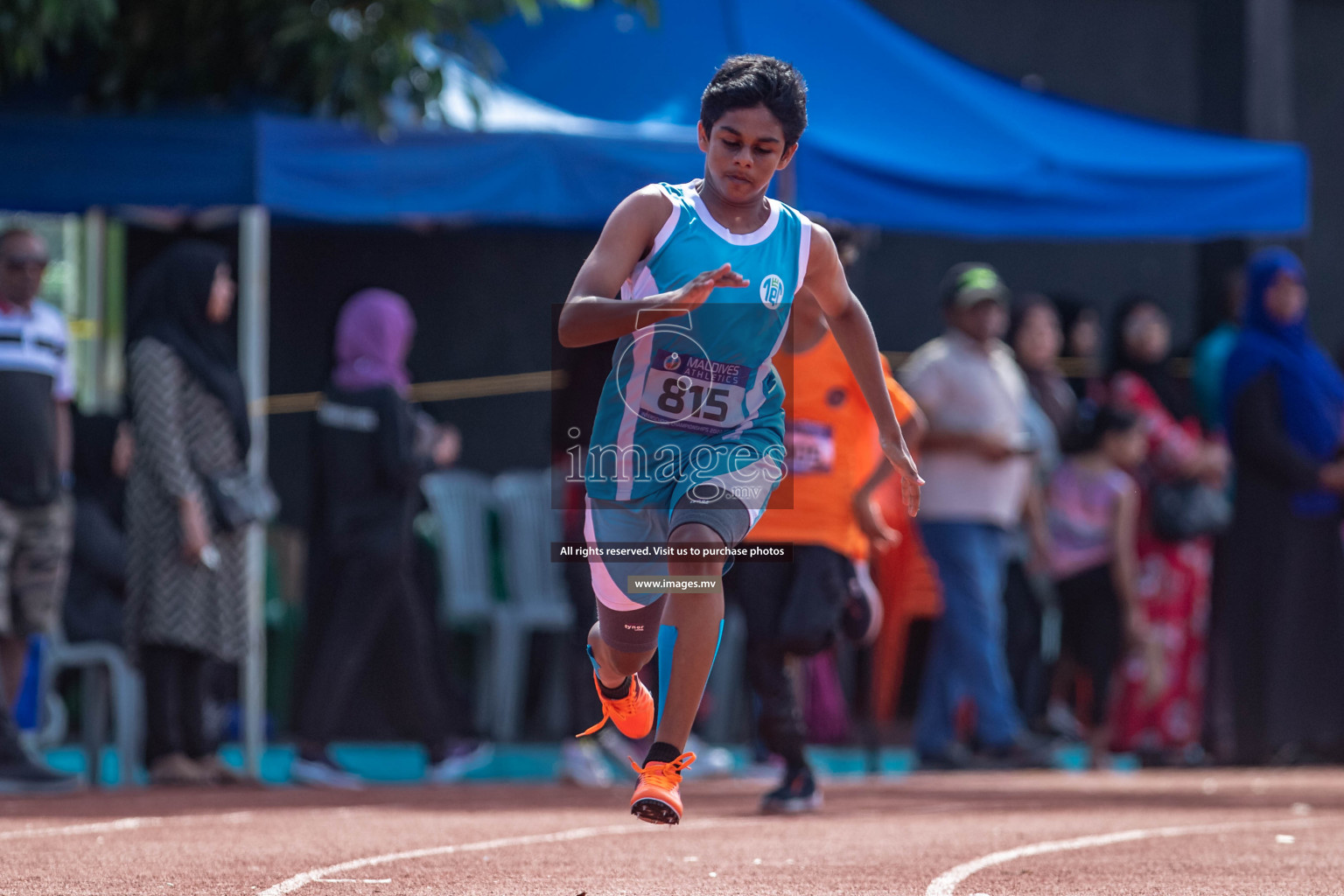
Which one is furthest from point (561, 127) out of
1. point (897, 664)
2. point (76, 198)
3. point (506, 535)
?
point (897, 664)

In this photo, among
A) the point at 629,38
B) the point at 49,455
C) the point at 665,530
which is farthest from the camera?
the point at 629,38

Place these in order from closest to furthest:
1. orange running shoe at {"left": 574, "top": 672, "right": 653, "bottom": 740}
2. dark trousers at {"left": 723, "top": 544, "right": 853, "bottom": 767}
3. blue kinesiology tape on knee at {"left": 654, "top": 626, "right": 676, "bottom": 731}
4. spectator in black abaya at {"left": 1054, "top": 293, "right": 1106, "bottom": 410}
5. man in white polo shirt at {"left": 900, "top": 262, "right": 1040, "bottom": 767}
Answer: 1. orange running shoe at {"left": 574, "top": 672, "right": 653, "bottom": 740}
2. blue kinesiology tape on knee at {"left": 654, "top": 626, "right": 676, "bottom": 731}
3. dark trousers at {"left": 723, "top": 544, "right": 853, "bottom": 767}
4. man in white polo shirt at {"left": 900, "top": 262, "right": 1040, "bottom": 767}
5. spectator in black abaya at {"left": 1054, "top": 293, "right": 1106, "bottom": 410}

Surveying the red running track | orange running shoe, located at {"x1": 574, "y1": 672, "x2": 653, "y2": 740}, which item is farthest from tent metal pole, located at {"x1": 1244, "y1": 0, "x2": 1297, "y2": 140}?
orange running shoe, located at {"x1": 574, "y1": 672, "x2": 653, "y2": 740}

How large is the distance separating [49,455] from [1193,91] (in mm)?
9443

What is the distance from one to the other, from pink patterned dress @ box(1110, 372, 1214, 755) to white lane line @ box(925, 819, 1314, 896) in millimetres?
3238

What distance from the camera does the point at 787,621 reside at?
7.48 m

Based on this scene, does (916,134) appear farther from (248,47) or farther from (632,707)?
(632,707)

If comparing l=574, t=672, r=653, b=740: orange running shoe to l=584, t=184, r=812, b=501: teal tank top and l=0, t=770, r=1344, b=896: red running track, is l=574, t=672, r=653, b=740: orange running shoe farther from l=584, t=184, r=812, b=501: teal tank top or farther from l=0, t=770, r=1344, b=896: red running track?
l=584, t=184, r=812, b=501: teal tank top

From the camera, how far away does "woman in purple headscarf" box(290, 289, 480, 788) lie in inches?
362

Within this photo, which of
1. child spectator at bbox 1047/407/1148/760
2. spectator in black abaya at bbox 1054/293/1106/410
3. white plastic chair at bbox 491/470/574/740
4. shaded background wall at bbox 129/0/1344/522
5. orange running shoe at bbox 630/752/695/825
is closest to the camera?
orange running shoe at bbox 630/752/695/825

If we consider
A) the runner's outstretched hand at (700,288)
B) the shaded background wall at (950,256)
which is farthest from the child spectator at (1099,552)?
the runner's outstretched hand at (700,288)

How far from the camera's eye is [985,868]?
5.97 meters

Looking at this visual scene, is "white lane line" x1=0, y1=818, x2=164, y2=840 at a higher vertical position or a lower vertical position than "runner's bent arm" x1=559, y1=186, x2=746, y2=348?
lower

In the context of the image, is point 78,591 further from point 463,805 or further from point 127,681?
point 463,805
